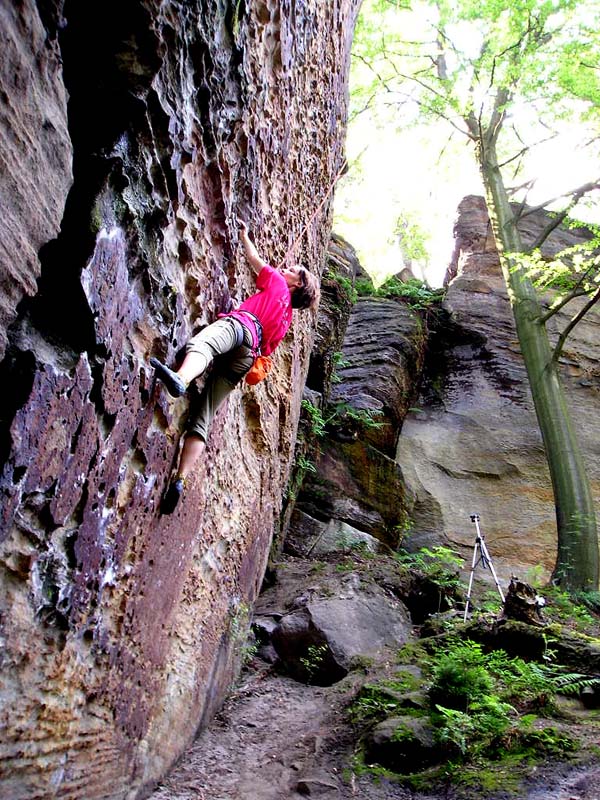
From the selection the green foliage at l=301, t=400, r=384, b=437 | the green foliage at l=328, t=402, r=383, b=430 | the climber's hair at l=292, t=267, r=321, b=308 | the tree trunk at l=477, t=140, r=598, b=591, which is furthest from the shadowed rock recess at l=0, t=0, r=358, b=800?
the tree trunk at l=477, t=140, r=598, b=591

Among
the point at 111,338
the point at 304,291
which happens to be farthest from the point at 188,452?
the point at 304,291

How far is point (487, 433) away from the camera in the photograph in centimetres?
1362

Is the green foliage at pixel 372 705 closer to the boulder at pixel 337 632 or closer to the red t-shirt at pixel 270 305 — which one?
the boulder at pixel 337 632

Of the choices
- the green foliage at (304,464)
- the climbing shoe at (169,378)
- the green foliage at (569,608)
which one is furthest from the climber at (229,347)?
the green foliage at (569,608)

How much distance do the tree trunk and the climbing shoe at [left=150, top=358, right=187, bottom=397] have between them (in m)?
8.38

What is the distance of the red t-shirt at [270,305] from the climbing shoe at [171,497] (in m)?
1.16

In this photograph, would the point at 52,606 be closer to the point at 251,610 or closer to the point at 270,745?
the point at 270,745

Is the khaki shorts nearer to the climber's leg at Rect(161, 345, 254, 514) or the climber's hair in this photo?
the climber's leg at Rect(161, 345, 254, 514)

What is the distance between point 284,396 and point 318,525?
3.51 m

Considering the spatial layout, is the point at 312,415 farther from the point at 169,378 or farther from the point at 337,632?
the point at 169,378

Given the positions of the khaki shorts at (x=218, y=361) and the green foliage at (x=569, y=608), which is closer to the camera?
the khaki shorts at (x=218, y=361)

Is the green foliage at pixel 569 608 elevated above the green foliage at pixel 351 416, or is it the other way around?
the green foliage at pixel 351 416

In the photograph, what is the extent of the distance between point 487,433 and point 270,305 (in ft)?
34.7

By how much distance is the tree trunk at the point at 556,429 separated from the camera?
9.67 meters
